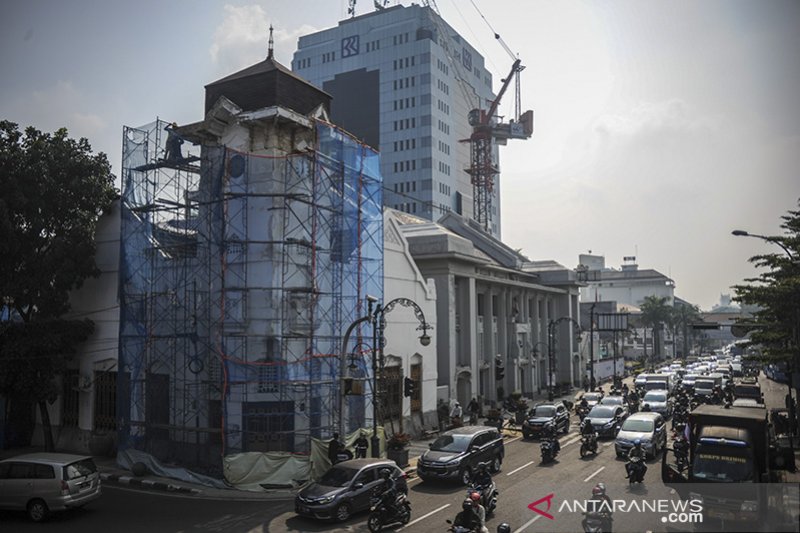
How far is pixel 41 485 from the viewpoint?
59.8ft

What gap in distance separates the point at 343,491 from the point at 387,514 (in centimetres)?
174

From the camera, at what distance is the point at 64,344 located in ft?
92.5

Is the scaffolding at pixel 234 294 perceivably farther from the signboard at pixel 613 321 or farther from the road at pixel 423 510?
the signboard at pixel 613 321

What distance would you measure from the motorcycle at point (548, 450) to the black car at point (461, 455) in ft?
6.43

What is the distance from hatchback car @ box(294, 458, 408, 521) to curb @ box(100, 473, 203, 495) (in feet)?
19.5

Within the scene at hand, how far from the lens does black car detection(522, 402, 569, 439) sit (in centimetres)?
3250

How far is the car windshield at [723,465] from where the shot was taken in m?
17.3

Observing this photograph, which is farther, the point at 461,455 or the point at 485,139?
the point at 485,139

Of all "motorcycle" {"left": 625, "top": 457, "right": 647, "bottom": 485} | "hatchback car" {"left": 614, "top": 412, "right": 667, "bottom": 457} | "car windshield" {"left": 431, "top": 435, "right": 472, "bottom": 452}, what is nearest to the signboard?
"hatchback car" {"left": 614, "top": 412, "right": 667, "bottom": 457}

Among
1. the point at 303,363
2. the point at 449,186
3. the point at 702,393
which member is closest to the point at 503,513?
the point at 303,363

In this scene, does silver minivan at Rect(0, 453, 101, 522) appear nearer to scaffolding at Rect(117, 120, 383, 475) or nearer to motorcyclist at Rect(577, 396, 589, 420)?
scaffolding at Rect(117, 120, 383, 475)

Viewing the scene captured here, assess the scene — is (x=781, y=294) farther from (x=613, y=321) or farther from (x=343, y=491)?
(x=613, y=321)

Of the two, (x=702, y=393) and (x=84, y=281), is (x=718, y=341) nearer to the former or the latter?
(x=702, y=393)

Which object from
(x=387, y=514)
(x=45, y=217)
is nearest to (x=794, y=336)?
(x=387, y=514)
